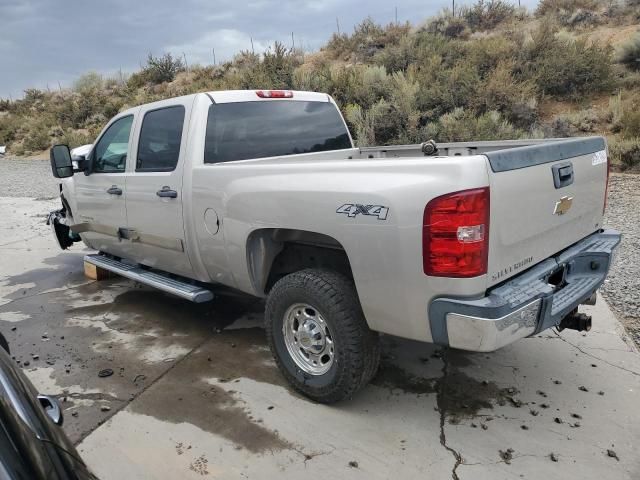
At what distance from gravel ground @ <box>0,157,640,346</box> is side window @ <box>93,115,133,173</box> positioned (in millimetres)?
4777

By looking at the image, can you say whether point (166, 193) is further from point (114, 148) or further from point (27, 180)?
point (27, 180)

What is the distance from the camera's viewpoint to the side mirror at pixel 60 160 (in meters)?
5.18

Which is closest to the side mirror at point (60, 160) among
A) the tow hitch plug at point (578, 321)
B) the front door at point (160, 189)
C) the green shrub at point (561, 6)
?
the front door at point (160, 189)

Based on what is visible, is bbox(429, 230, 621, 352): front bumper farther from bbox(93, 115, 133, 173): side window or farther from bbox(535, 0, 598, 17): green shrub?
bbox(535, 0, 598, 17): green shrub

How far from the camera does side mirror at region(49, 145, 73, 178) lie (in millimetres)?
5180

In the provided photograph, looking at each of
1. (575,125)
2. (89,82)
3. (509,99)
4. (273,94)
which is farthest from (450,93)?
(89,82)

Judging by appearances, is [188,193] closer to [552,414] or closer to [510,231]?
[510,231]

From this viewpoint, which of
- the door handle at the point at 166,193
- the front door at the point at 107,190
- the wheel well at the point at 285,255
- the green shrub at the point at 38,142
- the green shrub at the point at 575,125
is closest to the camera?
the wheel well at the point at 285,255

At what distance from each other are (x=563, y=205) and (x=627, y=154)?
845 centimetres

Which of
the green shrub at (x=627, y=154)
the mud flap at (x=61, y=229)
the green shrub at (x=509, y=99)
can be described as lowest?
the mud flap at (x=61, y=229)

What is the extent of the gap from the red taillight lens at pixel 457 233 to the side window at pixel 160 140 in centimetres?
241

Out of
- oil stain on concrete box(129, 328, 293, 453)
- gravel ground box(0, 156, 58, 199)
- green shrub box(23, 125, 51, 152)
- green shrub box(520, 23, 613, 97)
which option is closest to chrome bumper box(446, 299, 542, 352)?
oil stain on concrete box(129, 328, 293, 453)

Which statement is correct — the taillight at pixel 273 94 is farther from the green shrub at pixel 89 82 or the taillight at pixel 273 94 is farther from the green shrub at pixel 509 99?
the green shrub at pixel 89 82

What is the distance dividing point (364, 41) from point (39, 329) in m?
20.7
